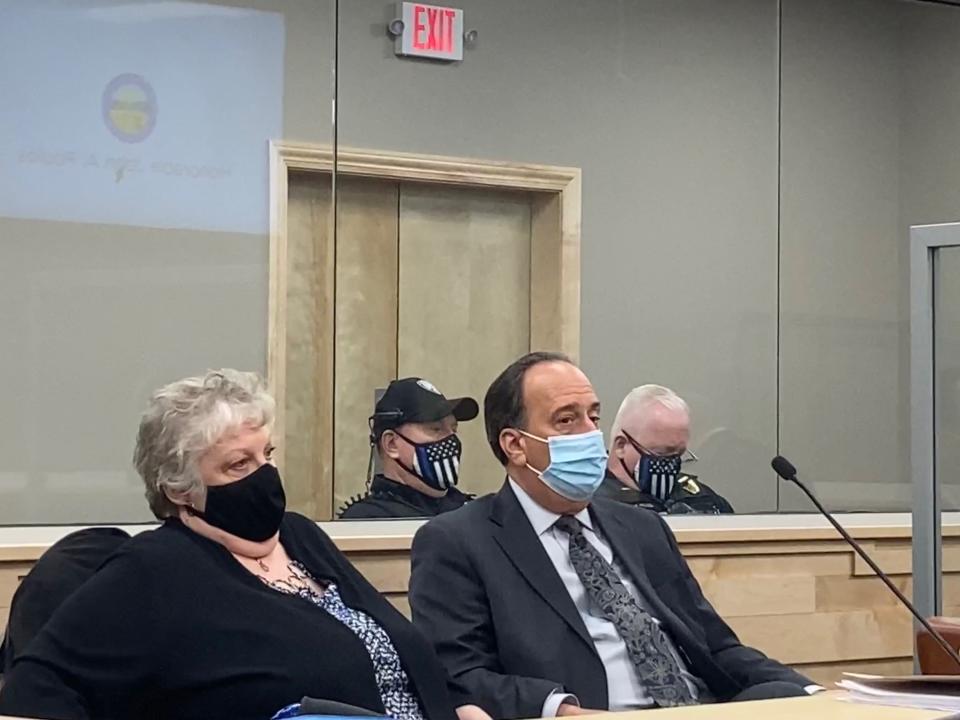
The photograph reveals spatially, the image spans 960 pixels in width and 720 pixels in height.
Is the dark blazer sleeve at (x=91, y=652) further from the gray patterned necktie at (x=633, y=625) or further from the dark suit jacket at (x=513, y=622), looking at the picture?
the gray patterned necktie at (x=633, y=625)

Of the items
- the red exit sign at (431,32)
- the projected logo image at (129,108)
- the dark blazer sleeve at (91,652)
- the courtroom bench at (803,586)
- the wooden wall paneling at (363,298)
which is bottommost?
the courtroom bench at (803,586)

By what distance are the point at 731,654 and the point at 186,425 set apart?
118cm

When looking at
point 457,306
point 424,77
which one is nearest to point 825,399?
point 457,306

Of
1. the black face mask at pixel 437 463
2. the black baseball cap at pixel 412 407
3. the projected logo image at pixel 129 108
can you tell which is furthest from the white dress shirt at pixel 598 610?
the projected logo image at pixel 129 108

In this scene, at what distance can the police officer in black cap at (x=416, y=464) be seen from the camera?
4.48m

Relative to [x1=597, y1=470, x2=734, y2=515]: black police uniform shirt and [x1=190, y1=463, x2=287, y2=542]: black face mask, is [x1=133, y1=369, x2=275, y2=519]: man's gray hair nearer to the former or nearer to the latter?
[x1=190, y1=463, x2=287, y2=542]: black face mask

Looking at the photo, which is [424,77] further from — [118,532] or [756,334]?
[118,532]

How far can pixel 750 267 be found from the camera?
6.19 meters

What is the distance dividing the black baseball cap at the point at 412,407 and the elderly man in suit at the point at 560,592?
51.9 inches

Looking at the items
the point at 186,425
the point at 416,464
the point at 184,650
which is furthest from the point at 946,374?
the point at 184,650

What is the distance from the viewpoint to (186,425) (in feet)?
9.25

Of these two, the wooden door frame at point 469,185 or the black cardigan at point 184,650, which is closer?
the black cardigan at point 184,650

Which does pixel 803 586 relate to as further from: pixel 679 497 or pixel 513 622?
pixel 513 622

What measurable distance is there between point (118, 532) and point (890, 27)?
180 inches
